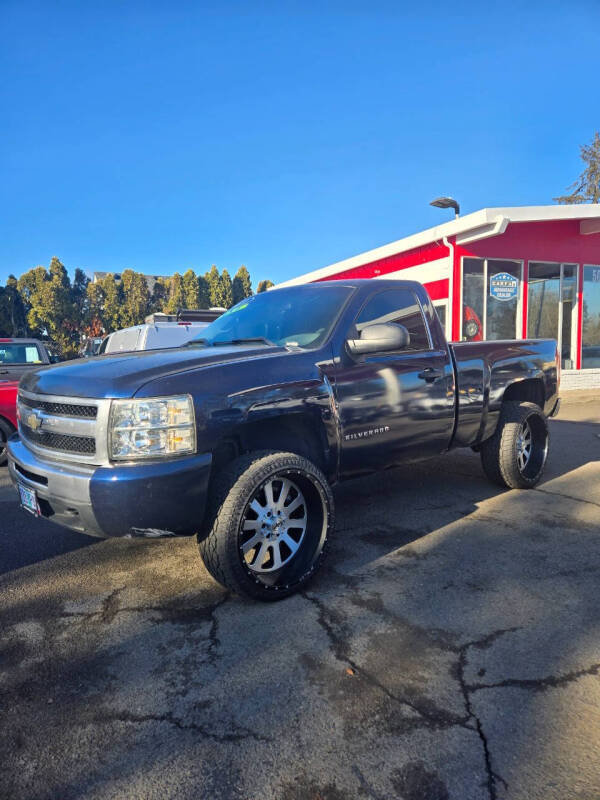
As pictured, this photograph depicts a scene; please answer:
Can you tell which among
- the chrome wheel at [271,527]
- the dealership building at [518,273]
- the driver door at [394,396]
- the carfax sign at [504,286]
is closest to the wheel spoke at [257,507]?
the chrome wheel at [271,527]

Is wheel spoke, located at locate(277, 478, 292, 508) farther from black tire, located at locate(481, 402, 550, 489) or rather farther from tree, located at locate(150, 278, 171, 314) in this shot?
tree, located at locate(150, 278, 171, 314)

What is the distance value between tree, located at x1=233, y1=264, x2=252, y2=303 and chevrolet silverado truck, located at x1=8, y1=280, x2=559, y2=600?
→ 5142cm

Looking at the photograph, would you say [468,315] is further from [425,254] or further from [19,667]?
[19,667]

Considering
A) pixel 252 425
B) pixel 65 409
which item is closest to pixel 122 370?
pixel 65 409

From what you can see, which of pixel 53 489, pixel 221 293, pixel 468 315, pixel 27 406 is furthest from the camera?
pixel 221 293

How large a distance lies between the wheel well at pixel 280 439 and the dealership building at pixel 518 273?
1029 centimetres

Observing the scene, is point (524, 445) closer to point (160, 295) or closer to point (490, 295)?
point (490, 295)

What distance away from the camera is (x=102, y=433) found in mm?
2719

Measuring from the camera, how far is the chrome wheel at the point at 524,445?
16.5 ft

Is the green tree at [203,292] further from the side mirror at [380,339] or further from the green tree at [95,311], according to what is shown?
the side mirror at [380,339]

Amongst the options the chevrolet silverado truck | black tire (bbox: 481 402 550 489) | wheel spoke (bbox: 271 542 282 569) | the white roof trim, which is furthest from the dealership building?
wheel spoke (bbox: 271 542 282 569)

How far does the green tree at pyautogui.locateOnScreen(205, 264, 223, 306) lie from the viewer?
2080 inches

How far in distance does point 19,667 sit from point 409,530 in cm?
274

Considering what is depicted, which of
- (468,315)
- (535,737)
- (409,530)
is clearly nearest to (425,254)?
(468,315)
